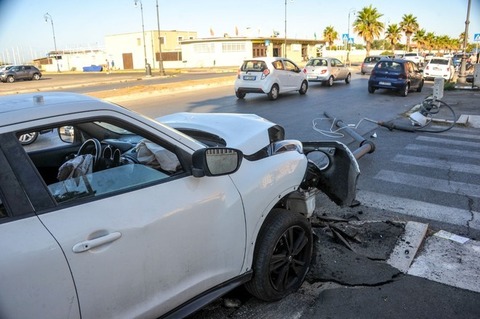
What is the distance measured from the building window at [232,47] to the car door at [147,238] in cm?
5948

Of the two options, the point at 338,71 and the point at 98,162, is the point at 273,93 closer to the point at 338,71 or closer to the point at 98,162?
the point at 338,71

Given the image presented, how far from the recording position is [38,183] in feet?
6.39

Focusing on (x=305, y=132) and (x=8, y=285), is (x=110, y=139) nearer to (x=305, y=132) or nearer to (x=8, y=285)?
(x=8, y=285)

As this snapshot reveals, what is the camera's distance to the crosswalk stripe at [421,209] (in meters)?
4.77

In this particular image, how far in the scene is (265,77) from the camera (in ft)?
56.7

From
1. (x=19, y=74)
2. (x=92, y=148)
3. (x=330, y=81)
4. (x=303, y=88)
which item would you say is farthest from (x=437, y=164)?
(x=19, y=74)

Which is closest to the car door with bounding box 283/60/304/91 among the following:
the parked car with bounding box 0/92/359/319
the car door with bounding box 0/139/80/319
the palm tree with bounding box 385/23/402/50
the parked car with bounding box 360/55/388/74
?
the parked car with bounding box 0/92/359/319

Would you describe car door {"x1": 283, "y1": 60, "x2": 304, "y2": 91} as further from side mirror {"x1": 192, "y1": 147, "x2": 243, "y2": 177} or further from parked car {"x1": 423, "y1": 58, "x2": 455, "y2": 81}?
side mirror {"x1": 192, "y1": 147, "x2": 243, "y2": 177}

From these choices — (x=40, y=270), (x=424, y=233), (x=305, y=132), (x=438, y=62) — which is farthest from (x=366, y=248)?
(x=438, y=62)

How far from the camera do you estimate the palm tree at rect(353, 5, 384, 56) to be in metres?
64.8

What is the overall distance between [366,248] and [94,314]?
2.86 m

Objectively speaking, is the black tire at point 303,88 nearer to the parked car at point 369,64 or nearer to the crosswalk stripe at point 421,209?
the crosswalk stripe at point 421,209

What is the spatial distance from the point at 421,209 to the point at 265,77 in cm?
1291

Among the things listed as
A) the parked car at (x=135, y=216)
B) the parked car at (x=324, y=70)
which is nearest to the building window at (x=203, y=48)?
the parked car at (x=324, y=70)
